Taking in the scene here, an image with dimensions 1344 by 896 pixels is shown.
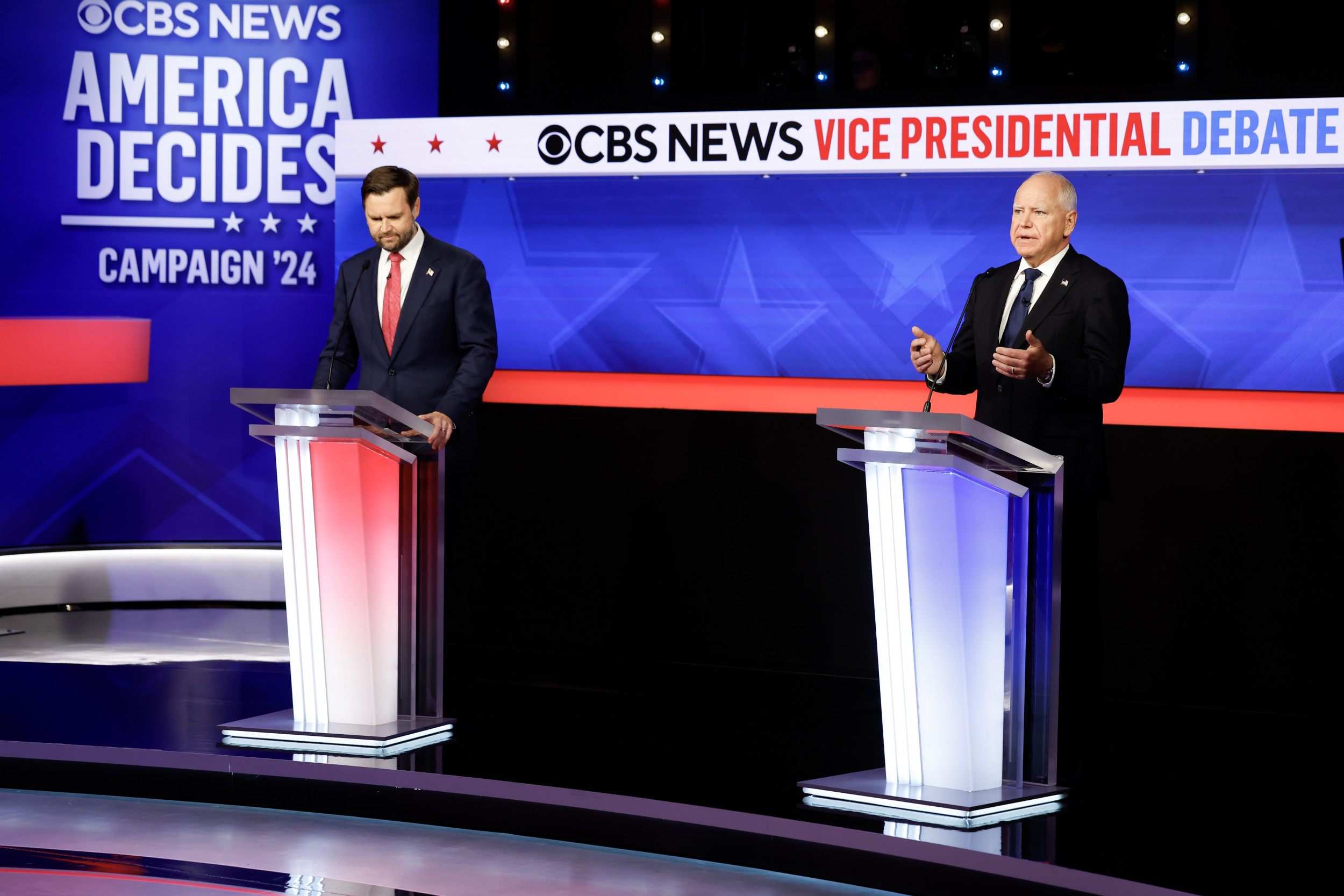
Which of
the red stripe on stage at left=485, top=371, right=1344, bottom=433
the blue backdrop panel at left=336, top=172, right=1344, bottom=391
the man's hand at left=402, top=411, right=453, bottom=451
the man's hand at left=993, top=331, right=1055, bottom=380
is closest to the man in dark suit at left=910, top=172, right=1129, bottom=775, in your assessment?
the man's hand at left=993, top=331, right=1055, bottom=380

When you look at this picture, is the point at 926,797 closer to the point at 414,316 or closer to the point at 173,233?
the point at 414,316

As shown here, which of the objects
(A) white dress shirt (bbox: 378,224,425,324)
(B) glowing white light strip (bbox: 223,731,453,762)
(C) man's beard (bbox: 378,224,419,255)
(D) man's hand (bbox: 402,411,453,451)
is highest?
(C) man's beard (bbox: 378,224,419,255)

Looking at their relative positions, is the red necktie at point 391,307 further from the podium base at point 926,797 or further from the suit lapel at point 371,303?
the podium base at point 926,797

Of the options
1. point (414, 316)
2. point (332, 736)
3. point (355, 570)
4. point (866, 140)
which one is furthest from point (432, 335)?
point (866, 140)

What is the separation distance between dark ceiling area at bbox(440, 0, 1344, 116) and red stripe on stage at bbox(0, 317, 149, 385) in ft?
4.57

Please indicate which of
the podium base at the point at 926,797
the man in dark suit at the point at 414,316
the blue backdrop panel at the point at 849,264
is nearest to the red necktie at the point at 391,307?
the man in dark suit at the point at 414,316

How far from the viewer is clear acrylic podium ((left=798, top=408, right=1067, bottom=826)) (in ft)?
9.24

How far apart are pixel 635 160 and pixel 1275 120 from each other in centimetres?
199

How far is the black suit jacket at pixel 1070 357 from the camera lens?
3217 mm

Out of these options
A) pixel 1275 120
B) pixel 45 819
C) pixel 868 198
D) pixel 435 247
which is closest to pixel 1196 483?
pixel 1275 120

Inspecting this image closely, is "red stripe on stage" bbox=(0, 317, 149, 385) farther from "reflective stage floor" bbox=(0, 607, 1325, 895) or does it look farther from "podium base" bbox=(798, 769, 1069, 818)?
"podium base" bbox=(798, 769, 1069, 818)

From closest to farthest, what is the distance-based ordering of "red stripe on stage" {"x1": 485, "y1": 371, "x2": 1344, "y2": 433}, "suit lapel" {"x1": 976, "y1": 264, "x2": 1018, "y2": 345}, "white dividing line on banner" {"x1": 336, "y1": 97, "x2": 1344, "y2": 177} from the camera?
"suit lapel" {"x1": 976, "y1": 264, "x2": 1018, "y2": 345}
"red stripe on stage" {"x1": 485, "y1": 371, "x2": 1344, "y2": 433}
"white dividing line on banner" {"x1": 336, "y1": 97, "x2": 1344, "y2": 177}

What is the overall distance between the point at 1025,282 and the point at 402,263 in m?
1.50

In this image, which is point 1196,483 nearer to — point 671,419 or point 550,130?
point 671,419
